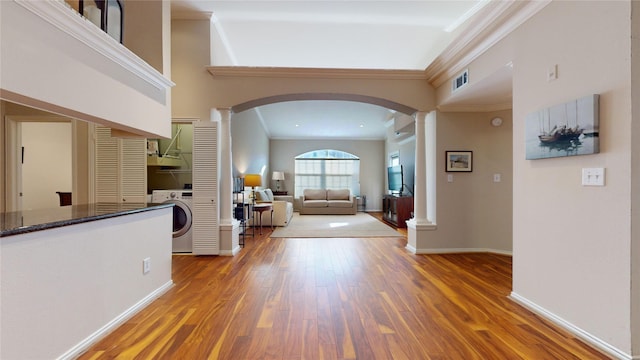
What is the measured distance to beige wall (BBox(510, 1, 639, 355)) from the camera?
62.2 inches

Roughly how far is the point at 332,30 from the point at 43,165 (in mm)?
5735

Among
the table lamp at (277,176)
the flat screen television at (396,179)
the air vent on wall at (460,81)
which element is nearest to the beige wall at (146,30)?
the air vent on wall at (460,81)

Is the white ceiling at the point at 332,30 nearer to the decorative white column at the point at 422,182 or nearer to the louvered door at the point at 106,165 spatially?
the decorative white column at the point at 422,182

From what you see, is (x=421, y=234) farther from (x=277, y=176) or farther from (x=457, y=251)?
(x=277, y=176)

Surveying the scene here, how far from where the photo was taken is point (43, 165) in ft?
16.7

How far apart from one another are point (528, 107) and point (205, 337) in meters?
3.03

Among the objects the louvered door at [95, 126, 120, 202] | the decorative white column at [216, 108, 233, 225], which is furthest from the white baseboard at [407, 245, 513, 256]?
the louvered door at [95, 126, 120, 202]

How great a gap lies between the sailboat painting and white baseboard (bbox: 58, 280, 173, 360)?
3.36 m

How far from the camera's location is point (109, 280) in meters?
1.94

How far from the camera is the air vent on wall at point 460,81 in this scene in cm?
319

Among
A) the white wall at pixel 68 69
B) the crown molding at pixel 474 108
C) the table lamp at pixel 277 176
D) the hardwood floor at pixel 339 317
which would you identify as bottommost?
the hardwood floor at pixel 339 317

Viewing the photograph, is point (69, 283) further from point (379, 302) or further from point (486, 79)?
point (486, 79)

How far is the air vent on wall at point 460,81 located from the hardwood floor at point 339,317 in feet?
7.24

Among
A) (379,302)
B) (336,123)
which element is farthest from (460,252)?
(336,123)
